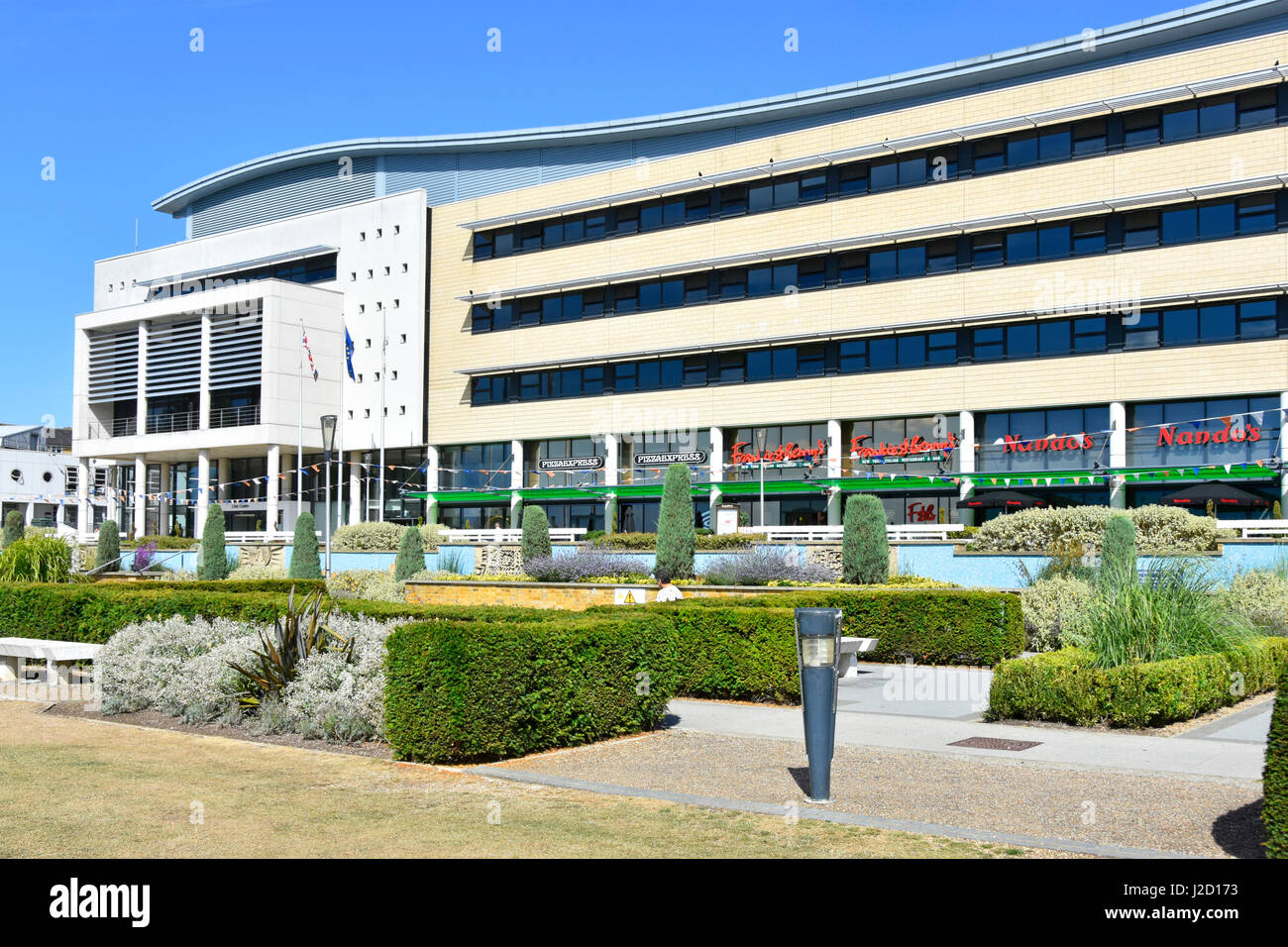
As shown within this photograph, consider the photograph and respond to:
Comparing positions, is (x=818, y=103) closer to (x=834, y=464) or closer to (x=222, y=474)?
(x=834, y=464)

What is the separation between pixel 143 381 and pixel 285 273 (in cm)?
999

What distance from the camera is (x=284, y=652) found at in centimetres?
1248

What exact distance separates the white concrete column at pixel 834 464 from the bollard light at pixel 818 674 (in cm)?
3718

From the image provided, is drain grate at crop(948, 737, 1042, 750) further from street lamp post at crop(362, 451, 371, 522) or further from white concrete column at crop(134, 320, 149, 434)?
white concrete column at crop(134, 320, 149, 434)

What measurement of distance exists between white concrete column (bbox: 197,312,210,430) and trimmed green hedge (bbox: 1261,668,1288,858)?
203ft

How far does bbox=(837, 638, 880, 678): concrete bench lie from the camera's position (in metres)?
16.7

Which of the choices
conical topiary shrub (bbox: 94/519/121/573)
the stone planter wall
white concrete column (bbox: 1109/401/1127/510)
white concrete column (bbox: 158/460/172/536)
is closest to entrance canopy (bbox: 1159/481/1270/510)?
white concrete column (bbox: 1109/401/1127/510)

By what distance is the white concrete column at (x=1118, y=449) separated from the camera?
39.9 metres

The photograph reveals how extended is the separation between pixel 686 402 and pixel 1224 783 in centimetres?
4187

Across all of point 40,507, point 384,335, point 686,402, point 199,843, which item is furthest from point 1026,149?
point 40,507

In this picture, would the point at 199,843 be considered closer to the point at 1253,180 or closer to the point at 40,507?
the point at 1253,180

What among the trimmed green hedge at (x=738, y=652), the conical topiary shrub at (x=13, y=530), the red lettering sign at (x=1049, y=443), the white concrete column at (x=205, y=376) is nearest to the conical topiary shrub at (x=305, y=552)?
the conical topiary shrub at (x=13, y=530)

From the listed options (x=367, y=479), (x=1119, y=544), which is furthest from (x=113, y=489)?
(x=1119, y=544)
